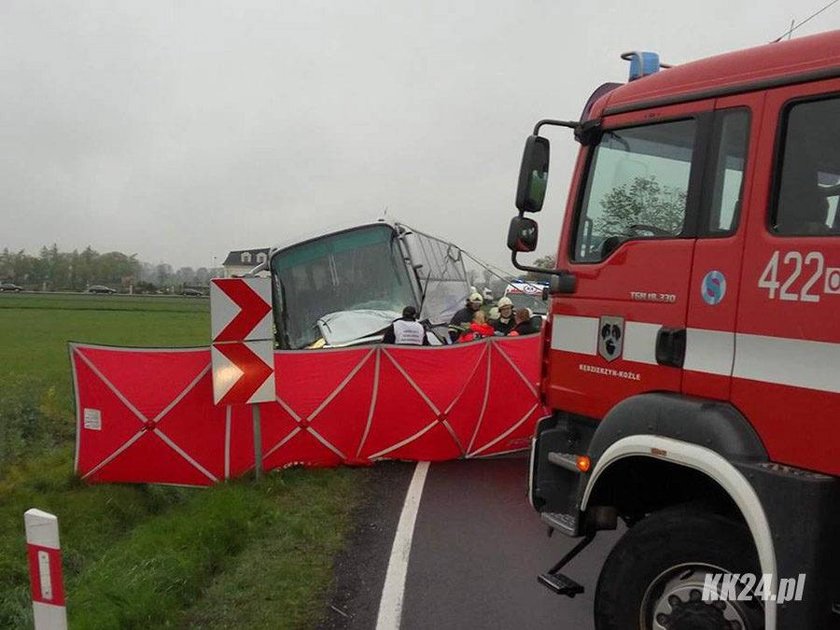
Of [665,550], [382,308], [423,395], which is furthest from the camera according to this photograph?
[382,308]

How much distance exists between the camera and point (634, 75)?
4535 millimetres

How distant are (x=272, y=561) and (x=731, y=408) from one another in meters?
3.51

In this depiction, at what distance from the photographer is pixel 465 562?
564cm

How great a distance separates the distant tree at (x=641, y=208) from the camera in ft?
12.7

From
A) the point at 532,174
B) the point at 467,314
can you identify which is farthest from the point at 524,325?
the point at 532,174

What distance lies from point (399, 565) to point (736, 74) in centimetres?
378

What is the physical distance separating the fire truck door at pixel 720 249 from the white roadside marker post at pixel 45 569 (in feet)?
9.25

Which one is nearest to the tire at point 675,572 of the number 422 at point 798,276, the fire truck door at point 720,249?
the fire truck door at point 720,249

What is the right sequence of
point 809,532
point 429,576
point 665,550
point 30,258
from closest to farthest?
point 809,532
point 665,550
point 429,576
point 30,258

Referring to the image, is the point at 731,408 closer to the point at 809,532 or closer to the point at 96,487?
the point at 809,532

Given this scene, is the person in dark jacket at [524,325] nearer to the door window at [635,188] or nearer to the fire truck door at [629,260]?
the fire truck door at [629,260]

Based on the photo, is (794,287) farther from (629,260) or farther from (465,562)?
(465,562)

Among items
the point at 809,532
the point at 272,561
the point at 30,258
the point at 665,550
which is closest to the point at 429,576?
the point at 272,561

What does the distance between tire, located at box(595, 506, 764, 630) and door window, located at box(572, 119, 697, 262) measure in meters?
1.37
